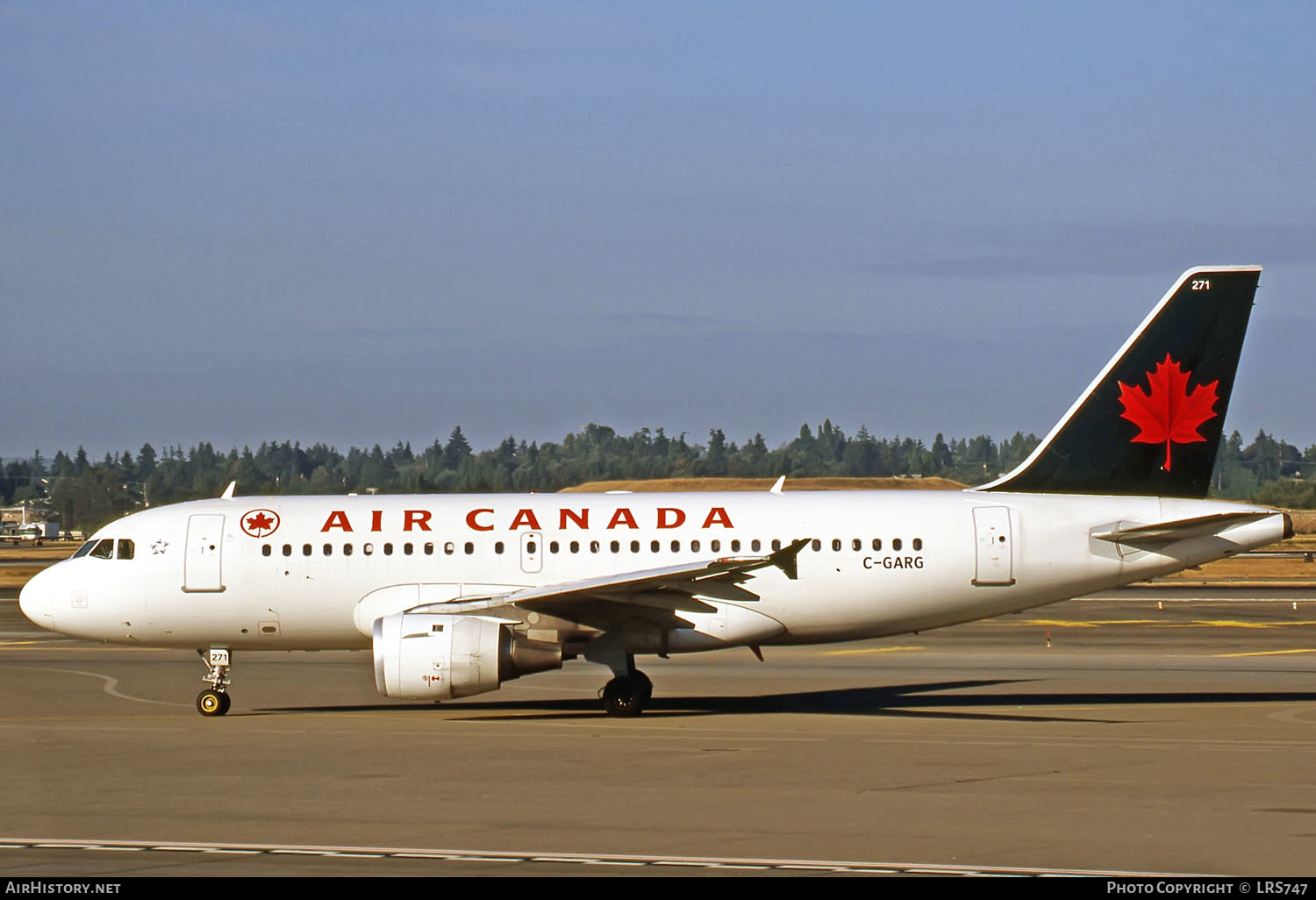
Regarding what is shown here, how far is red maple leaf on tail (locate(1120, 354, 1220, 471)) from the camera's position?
2706 cm

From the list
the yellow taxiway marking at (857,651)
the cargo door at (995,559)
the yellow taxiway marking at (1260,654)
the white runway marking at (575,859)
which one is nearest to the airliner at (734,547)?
the cargo door at (995,559)

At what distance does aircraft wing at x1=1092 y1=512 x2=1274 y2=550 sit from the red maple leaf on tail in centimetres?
169

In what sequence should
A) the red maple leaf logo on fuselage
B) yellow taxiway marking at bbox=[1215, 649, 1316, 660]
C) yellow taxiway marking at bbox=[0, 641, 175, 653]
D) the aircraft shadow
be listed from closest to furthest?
1. the aircraft shadow
2. the red maple leaf logo on fuselage
3. yellow taxiway marking at bbox=[1215, 649, 1316, 660]
4. yellow taxiway marking at bbox=[0, 641, 175, 653]

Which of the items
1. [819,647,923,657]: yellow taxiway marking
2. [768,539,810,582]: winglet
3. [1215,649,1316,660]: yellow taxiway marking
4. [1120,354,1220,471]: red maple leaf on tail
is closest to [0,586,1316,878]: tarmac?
[1215,649,1316,660]: yellow taxiway marking

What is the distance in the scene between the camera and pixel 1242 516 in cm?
2566

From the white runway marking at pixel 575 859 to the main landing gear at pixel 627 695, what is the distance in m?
11.3

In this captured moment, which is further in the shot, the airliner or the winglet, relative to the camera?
the airliner

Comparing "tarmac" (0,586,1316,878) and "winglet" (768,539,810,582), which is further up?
"winglet" (768,539,810,582)

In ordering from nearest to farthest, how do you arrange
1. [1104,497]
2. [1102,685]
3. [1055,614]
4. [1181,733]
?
[1181,733] < [1104,497] < [1102,685] < [1055,614]

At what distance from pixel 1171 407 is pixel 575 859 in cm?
1733

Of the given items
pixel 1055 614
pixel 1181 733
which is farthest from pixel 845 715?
pixel 1055 614

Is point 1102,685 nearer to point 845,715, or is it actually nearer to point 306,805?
point 845,715

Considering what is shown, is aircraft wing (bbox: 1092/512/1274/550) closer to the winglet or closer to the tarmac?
the tarmac
